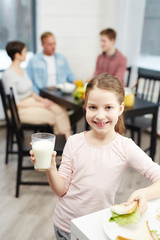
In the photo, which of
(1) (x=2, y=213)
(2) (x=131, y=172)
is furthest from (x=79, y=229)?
(2) (x=131, y=172)

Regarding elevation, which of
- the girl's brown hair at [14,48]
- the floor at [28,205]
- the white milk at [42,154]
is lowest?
the floor at [28,205]

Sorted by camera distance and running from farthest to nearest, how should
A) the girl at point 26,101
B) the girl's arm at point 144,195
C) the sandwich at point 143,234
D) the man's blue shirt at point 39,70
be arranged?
the man's blue shirt at point 39,70, the girl at point 26,101, the girl's arm at point 144,195, the sandwich at point 143,234

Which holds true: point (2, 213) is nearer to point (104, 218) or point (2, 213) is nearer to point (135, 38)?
point (104, 218)

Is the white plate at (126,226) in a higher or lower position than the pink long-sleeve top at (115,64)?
lower

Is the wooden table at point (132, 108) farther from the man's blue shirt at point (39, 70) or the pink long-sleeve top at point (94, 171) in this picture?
the pink long-sleeve top at point (94, 171)

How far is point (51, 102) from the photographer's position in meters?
3.02

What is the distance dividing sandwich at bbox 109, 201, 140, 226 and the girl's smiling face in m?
0.30

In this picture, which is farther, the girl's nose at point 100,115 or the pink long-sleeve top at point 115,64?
the pink long-sleeve top at point 115,64

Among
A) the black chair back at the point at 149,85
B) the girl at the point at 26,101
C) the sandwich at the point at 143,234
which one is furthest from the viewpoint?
the black chair back at the point at 149,85

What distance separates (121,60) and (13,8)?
1.73m

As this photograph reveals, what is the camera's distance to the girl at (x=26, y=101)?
2.81 m

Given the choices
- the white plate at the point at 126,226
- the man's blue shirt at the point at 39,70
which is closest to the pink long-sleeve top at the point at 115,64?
the man's blue shirt at the point at 39,70

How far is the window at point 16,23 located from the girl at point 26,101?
1147 millimetres

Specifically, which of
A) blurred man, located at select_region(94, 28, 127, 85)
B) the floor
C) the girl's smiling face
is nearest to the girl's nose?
the girl's smiling face
